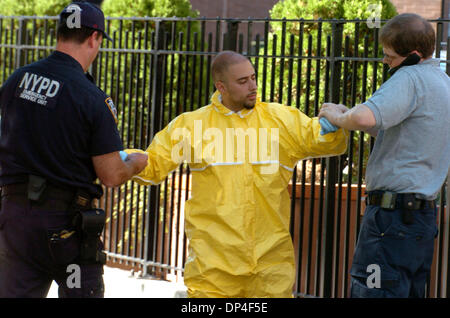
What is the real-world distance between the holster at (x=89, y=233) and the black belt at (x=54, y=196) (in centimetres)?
6

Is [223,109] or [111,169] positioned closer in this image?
[111,169]

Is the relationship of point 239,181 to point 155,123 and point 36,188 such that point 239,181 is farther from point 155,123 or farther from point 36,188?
point 155,123

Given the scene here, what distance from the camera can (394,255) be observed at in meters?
3.54

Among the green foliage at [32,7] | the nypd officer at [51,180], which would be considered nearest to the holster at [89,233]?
the nypd officer at [51,180]

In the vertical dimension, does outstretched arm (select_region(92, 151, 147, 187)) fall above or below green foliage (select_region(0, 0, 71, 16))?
below

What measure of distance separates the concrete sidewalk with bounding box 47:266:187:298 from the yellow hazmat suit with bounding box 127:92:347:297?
6.84ft

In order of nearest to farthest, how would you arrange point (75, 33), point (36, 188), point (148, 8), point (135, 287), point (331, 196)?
point (36, 188) → point (75, 33) → point (331, 196) → point (135, 287) → point (148, 8)

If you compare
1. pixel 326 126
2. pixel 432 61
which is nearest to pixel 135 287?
pixel 326 126

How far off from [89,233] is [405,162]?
64.9 inches

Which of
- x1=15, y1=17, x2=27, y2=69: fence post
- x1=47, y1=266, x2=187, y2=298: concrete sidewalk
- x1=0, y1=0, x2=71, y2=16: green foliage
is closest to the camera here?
x1=47, y1=266, x2=187, y2=298: concrete sidewalk

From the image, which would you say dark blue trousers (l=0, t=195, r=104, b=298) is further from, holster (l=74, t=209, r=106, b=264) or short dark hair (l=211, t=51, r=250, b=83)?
short dark hair (l=211, t=51, r=250, b=83)

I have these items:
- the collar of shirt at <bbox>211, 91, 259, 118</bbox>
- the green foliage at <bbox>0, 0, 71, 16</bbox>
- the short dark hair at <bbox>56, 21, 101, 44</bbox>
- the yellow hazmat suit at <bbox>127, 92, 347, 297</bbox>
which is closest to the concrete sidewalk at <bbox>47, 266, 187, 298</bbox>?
the yellow hazmat suit at <bbox>127, 92, 347, 297</bbox>

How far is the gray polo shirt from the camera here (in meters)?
3.56
